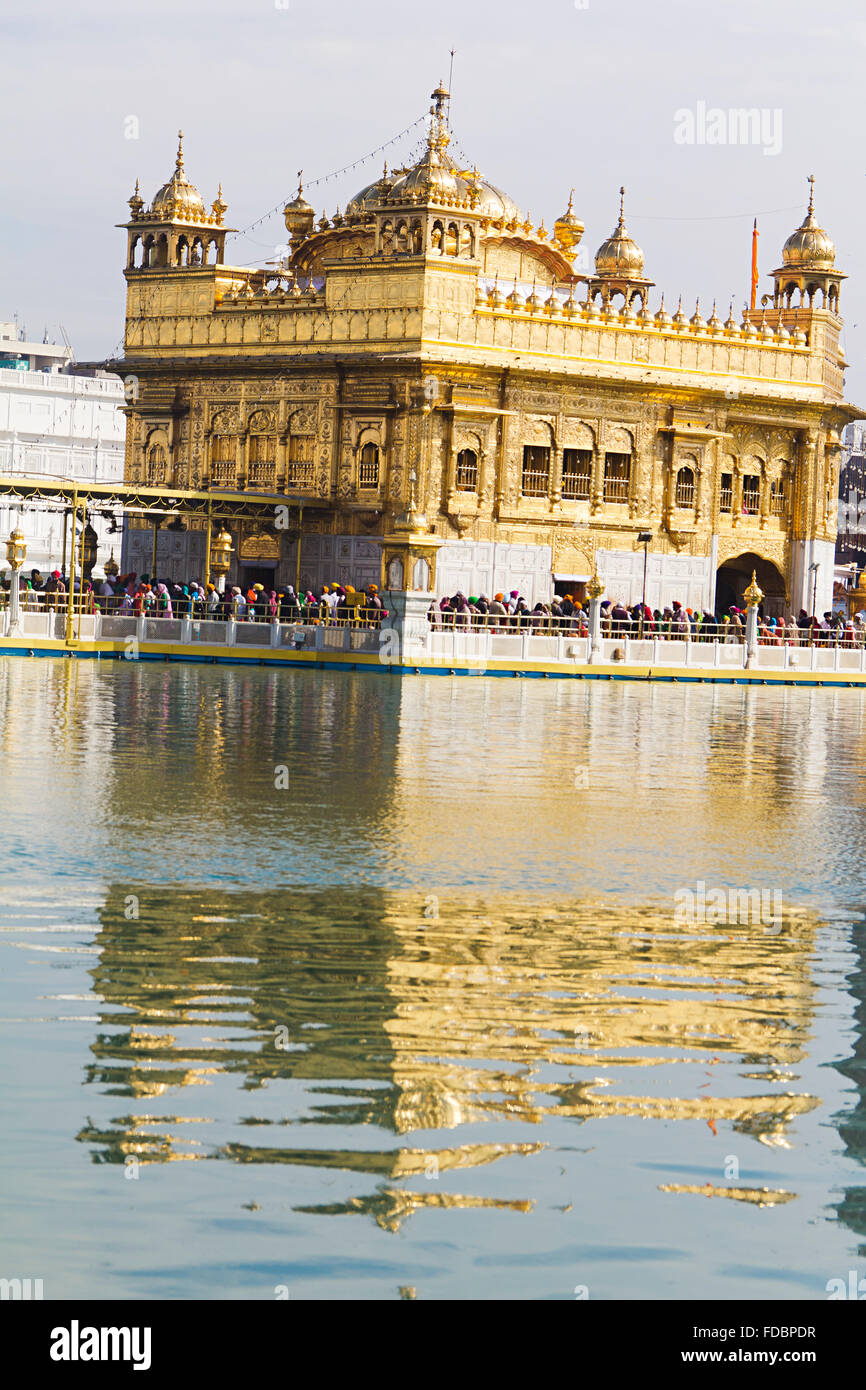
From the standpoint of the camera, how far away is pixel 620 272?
190 ft

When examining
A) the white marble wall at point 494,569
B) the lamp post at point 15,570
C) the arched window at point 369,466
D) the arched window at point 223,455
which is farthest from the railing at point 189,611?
the arched window at point 223,455

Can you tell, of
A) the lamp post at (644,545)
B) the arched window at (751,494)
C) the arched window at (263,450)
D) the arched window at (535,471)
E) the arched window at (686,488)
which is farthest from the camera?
the arched window at (751,494)

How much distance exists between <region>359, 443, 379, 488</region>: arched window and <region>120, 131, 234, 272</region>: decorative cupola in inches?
292

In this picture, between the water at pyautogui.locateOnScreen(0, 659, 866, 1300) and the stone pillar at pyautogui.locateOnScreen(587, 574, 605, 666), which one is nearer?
the water at pyautogui.locateOnScreen(0, 659, 866, 1300)

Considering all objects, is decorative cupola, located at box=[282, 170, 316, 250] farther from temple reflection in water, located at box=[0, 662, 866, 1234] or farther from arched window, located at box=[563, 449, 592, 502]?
temple reflection in water, located at box=[0, 662, 866, 1234]

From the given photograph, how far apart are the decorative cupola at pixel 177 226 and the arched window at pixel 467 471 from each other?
912 cm

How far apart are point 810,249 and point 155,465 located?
63.4ft

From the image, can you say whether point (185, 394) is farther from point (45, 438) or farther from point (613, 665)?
point (45, 438)

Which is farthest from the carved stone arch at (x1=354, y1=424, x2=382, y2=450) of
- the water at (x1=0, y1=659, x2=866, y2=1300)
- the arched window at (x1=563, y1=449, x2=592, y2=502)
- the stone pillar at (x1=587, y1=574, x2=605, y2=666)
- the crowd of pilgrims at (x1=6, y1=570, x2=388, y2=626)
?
the water at (x1=0, y1=659, x2=866, y2=1300)

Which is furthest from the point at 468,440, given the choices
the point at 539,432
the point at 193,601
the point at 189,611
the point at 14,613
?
the point at 14,613

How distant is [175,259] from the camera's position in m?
51.8

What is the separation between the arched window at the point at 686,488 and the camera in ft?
171

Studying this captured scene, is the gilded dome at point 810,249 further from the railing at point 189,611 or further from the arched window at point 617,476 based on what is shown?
the railing at point 189,611

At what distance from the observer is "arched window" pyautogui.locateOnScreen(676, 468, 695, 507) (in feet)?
171
